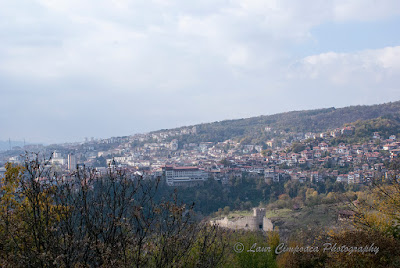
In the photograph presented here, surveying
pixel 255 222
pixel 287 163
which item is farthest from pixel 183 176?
pixel 255 222

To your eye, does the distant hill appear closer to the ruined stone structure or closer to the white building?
the white building

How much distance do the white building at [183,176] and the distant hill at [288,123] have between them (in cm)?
3285

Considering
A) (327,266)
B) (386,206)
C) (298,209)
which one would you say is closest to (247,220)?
(298,209)

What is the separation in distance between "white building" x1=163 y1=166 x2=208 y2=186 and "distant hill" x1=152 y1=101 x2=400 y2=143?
108 ft

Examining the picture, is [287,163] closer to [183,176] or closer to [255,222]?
[183,176]

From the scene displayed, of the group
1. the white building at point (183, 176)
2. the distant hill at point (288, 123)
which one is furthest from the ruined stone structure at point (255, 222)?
the distant hill at point (288, 123)

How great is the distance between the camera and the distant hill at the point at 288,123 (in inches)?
2559

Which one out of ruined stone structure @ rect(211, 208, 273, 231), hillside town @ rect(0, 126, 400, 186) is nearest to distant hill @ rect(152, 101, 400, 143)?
hillside town @ rect(0, 126, 400, 186)

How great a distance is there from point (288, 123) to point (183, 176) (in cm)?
4337

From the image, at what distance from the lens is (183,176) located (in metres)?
37.6

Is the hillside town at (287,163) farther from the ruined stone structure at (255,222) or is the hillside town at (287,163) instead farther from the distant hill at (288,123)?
the ruined stone structure at (255,222)

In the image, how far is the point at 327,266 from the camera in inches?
244

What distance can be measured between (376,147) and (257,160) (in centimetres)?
1381

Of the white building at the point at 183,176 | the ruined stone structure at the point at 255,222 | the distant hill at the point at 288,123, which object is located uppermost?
the distant hill at the point at 288,123
